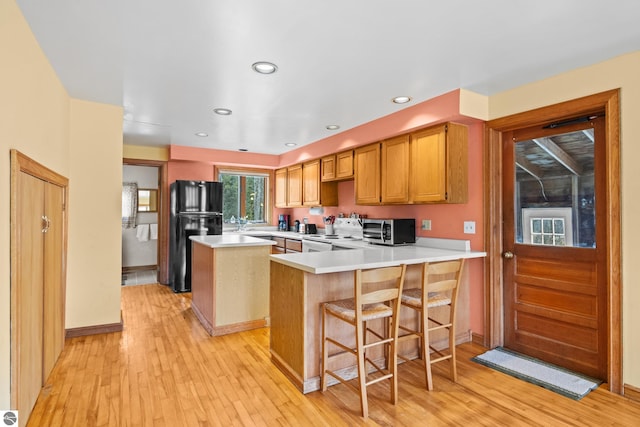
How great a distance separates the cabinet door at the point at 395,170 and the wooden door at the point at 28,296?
3.06 metres

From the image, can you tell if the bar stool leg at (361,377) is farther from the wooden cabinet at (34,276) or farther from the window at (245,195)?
the window at (245,195)

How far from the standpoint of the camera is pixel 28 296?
2061mm

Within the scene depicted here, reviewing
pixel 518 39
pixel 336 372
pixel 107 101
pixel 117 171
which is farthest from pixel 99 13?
pixel 336 372

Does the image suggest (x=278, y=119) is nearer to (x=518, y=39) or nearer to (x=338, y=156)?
(x=338, y=156)

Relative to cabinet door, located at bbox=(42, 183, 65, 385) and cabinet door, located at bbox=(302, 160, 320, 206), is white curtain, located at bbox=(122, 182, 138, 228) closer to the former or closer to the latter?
cabinet door, located at bbox=(302, 160, 320, 206)

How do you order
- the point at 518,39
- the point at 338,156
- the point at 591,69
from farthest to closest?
the point at 338,156 → the point at 591,69 → the point at 518,39

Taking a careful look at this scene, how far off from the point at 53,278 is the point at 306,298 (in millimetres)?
1992

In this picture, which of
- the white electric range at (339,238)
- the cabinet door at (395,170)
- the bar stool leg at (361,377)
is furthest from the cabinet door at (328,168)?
the bar stool leg at (361,377)

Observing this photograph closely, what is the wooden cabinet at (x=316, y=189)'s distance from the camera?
5191mm

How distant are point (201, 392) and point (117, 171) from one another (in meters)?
2.39

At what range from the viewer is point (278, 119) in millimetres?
3934

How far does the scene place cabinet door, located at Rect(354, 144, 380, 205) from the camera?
407 centimetres

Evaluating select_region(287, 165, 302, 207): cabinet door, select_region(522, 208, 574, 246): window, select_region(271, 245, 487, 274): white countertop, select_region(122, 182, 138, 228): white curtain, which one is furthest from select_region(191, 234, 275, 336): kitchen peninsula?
select_region(122, 182, 138, 228): white curtain

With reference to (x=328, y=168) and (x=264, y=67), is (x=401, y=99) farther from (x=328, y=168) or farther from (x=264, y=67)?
(x=328, y=168)
